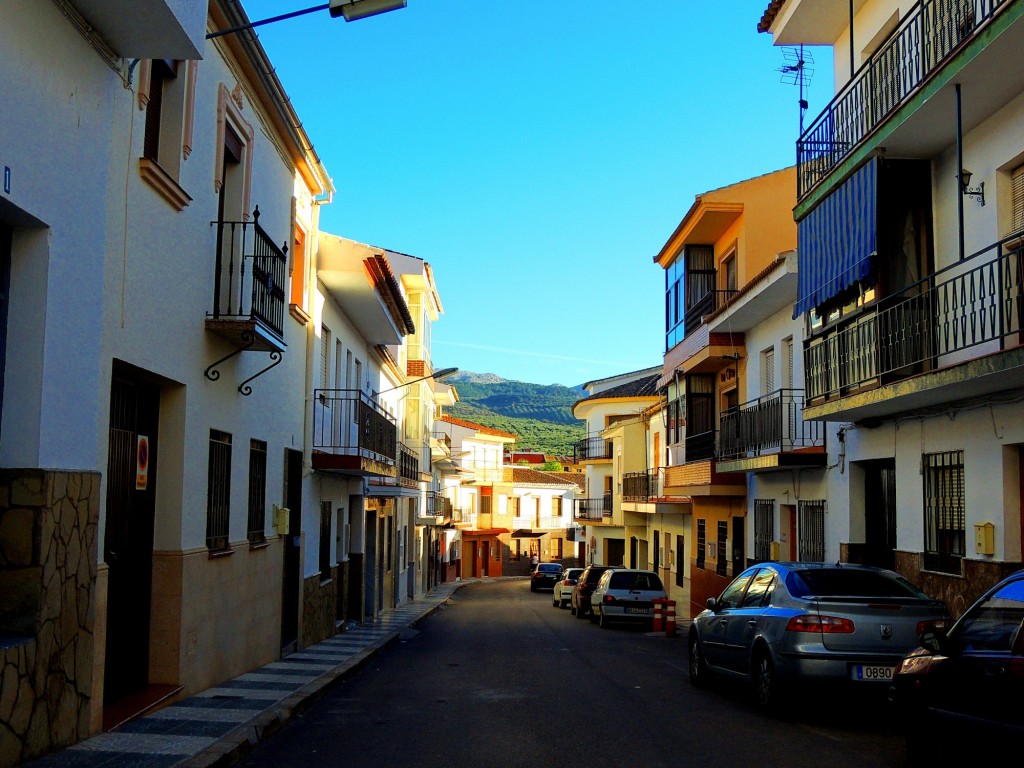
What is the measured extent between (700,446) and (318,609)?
1093 centimetres

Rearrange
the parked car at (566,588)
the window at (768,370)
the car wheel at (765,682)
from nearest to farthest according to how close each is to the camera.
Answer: the car wheel at (765,682) → the window at (768,370) → the parked car at (566,588)

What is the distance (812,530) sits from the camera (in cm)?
1867

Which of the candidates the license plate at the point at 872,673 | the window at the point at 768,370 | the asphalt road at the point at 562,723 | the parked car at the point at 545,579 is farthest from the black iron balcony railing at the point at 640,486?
the license plate at the point at 872,673

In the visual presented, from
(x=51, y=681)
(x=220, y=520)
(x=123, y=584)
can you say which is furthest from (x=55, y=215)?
(x=220, y=520)

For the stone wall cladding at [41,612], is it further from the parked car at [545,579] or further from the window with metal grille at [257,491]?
the parked car at [545,579]

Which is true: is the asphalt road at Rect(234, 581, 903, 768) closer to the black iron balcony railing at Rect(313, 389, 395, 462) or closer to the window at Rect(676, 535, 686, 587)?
the black iron balcony railing at Rect(313, 389, 395, 462)

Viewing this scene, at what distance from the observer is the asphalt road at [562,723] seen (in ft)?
26.1

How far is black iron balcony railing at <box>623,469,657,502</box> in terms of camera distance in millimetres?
35312

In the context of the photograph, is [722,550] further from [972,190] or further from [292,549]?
[972,190]

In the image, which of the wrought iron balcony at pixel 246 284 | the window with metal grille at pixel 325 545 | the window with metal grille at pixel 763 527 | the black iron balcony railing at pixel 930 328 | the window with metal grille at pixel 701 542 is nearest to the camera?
the black iron balcony railing at pixel 930 328

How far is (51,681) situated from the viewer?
719 cm

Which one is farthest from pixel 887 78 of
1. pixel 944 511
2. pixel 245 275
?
pixel 245 275

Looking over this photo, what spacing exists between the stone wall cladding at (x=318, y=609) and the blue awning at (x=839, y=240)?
9.37 metres

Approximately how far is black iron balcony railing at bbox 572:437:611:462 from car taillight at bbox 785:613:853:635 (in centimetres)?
4129
